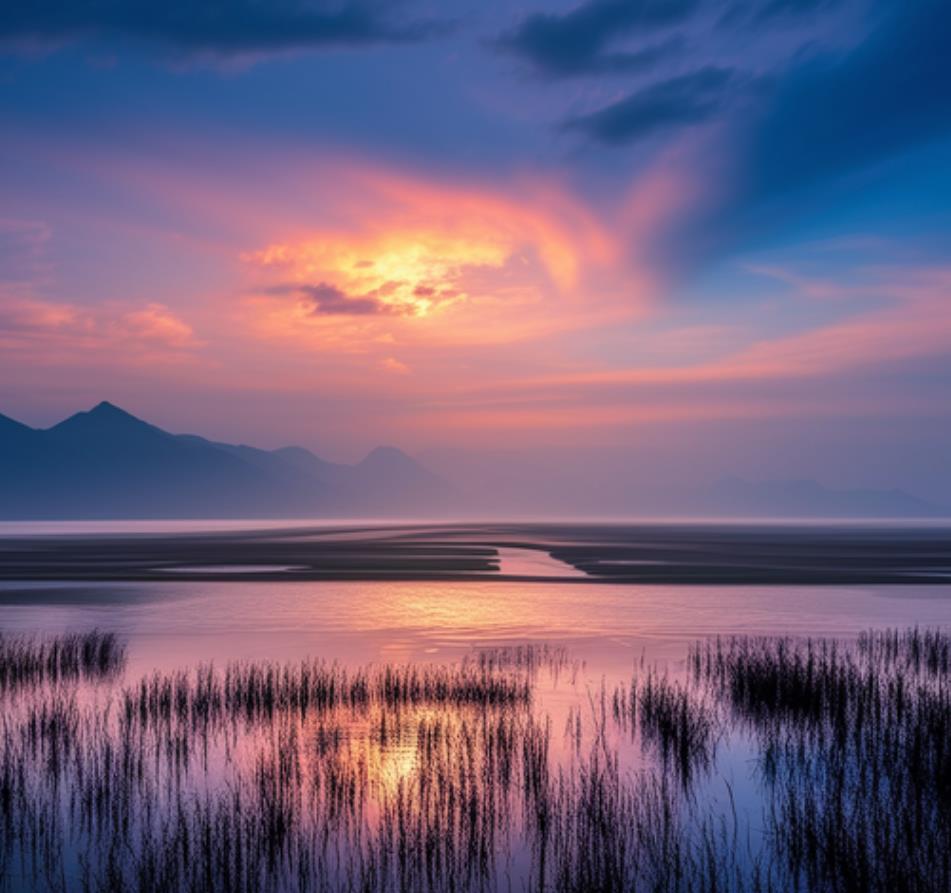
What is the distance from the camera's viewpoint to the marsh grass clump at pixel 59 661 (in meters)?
24.9

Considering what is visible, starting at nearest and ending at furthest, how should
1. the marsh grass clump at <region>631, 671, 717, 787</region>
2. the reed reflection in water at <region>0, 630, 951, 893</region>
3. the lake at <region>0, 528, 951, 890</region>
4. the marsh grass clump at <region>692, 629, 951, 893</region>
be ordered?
1. the marsh grass clump at <region>692, 629, 951, 893</region>
2. the reed reflection in water at <region>0, 630, 951, 893</region>
3. the lake at <region>0, 528, 951, 890</region>
4. the marsh grass clump at <region>631, 671, 717, 787</region>

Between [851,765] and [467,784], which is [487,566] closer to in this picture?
Result: [851,765]

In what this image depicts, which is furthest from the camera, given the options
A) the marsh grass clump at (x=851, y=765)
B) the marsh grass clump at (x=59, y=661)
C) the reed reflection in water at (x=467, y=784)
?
the marsh grass clump at (x=59, y=661)

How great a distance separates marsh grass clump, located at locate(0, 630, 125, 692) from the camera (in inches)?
982

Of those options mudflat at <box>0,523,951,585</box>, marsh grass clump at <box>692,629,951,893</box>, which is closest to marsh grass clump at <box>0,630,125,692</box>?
marsh grass clump at <box>692,629,951,893</box>

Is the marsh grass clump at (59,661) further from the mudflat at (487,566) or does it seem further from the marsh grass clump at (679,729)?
the mudflat at (487,566)

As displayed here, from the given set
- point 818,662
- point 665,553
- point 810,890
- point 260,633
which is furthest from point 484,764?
point 665,553

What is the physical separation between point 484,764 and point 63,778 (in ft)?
23.2

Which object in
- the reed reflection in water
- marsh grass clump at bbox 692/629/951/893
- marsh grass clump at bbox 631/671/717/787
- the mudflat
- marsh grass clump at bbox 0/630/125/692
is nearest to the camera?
marsh grass clump at bbox 692/629/951/893

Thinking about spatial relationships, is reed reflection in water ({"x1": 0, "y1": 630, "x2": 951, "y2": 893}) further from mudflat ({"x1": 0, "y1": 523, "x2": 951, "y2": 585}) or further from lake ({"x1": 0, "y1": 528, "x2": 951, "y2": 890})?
mudflat ({"x1": 0, "y1": 523, "x2": 951, "y2": 585})

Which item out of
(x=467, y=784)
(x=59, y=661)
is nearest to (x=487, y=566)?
(x=59, y=661)

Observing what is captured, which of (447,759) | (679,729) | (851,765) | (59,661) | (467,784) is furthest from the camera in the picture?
(59,661)

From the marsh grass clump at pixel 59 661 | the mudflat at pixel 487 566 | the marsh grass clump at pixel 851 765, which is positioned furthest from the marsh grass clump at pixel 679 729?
the mudflat at pixel 487 566

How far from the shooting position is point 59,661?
1064 inches
